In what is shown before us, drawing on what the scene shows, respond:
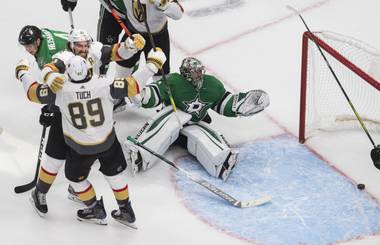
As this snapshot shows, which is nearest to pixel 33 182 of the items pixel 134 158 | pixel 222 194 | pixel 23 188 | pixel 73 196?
pixel 23 188

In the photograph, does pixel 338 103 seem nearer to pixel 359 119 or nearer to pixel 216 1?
pixel 359 119

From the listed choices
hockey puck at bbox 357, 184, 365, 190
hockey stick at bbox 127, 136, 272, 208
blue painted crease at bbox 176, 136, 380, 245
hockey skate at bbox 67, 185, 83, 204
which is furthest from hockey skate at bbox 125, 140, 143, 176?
hockey puck at bbox 357, 184, 365, 190

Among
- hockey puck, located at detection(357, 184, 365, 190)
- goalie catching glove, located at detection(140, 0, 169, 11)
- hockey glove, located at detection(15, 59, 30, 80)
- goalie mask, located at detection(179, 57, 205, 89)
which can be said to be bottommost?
hockey puck, located at detection(357, 184, 365, 190)

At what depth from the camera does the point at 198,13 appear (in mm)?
7125

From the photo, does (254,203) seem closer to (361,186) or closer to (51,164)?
(361,186)

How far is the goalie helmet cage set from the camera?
5430 millimetres

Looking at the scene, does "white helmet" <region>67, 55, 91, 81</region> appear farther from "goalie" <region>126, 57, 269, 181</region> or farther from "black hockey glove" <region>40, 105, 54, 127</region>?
"goalie" <region>126, 57, 269, 181</region>

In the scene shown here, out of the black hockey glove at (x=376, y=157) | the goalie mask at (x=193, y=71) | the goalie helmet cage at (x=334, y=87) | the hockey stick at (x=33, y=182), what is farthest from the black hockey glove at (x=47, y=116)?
the black hockey glove at (x=376, y=157)

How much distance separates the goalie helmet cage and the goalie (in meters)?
0.35

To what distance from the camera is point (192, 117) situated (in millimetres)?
5367

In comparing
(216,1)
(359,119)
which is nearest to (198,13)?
(216,1)

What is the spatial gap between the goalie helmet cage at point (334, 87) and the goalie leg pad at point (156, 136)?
2.68 ft

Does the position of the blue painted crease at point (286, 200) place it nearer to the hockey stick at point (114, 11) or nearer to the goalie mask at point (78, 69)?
the hockey stick at point (114, 11)

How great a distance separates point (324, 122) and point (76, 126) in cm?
188
